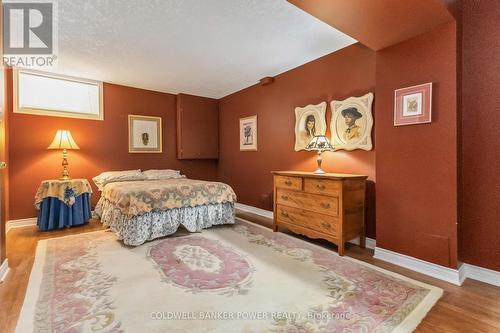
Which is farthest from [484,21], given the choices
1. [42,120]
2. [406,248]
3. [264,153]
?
[42,120]

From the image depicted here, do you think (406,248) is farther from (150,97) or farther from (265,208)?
(150,97)

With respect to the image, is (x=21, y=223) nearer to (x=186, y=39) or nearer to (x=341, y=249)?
(x=186, y=39)

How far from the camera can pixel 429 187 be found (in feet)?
7.29

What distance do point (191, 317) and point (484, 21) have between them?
135 inches

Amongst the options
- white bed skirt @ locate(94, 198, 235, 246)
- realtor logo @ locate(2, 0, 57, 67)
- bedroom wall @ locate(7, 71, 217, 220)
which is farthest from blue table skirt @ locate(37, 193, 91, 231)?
realtor logo @ locate(2, 0, 57, 67)

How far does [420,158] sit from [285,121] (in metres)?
2.19

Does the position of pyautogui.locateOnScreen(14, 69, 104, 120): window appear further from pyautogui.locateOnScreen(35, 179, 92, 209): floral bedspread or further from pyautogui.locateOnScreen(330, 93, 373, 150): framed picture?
pyautogui.locateOnScreen(330, 93, 373, 150): framed picture

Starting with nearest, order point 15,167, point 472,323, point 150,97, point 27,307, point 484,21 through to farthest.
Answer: point 472,323, point 27,307, point 484,21, point 15,167, point 150,97

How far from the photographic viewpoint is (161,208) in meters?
3.15

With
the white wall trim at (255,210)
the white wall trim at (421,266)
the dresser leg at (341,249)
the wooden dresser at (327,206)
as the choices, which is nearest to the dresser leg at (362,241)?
the wooden dresser at (327,206)

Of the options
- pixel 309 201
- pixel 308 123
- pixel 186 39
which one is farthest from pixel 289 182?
pixel 186 39

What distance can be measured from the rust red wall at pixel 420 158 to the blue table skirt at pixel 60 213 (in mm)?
4261

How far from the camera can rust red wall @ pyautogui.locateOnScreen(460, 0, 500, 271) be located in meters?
2.03

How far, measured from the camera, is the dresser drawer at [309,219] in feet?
8.80
